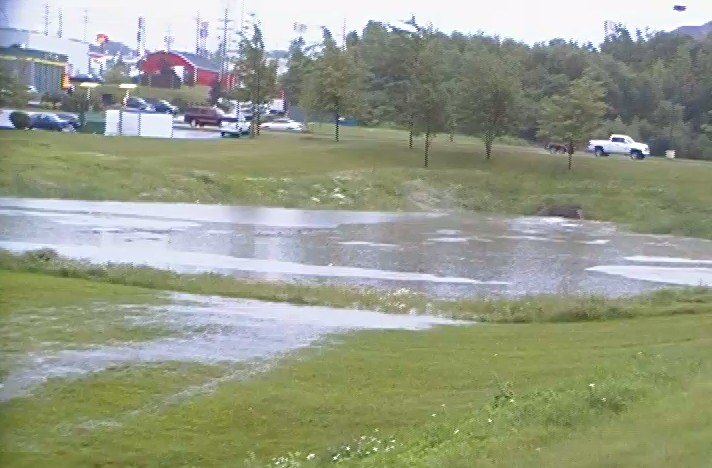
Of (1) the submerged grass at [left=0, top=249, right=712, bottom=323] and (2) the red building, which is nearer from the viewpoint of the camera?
(1) the submerged grass at [left=0, top=249, right=712, bottom=323]

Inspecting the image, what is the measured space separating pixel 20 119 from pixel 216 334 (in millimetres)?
35607

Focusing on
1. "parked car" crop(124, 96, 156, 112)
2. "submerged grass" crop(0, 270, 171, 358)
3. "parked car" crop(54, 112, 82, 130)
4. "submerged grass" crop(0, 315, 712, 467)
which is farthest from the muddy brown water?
"parked car" crop(124, 96, 156, 112)

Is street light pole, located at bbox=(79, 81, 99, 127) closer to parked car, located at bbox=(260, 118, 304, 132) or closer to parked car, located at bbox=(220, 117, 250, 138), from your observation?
parked car, located at bbox=(220, 117, 250, 138)

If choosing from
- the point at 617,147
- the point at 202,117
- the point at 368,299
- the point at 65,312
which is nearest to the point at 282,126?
the point at 202,117

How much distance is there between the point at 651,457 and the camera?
7961mm

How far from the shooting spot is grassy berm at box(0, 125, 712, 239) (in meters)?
42.9

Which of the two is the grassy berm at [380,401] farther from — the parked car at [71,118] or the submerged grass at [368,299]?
the parked car at [71,118]

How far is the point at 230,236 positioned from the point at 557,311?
14128mm

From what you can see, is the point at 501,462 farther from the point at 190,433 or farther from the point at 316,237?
the point at 316,237

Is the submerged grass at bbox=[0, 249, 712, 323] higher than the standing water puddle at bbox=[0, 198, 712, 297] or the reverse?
higher

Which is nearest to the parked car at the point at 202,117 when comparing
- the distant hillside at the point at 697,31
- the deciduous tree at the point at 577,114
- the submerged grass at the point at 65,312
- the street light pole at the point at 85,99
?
the street light pole at the point at 85,99

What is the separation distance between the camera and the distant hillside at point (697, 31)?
112 metres

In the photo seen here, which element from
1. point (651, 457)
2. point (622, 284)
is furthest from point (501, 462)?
point (622, 284)

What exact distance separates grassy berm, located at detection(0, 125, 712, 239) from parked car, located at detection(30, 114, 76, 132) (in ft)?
9.27
